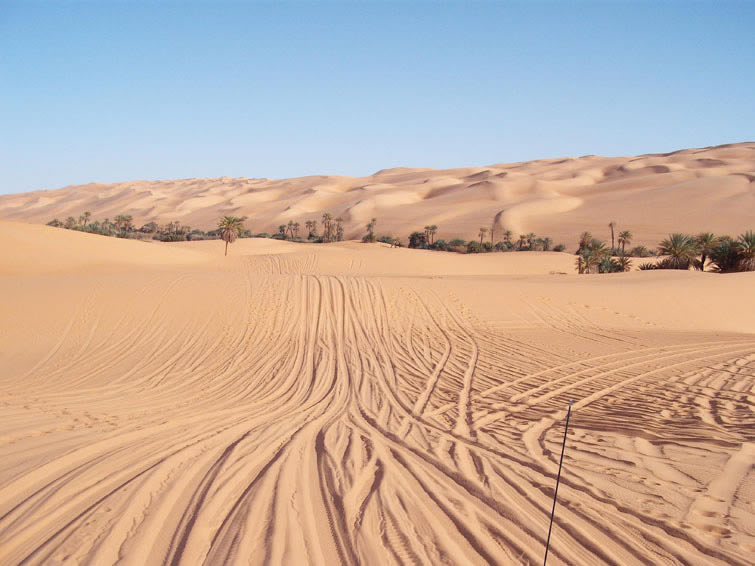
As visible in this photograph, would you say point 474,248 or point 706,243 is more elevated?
point 706,243

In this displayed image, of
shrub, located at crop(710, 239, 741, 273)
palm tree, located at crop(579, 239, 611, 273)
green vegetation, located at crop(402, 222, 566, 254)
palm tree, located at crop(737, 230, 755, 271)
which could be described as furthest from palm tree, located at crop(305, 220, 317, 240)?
palm tree, located at crop(737, 230, 755, 271)

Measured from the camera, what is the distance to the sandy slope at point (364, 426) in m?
3.89

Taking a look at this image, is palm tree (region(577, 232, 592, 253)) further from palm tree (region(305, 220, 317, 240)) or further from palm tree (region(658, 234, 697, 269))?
palm tree (region(305, 220, 317, 240))

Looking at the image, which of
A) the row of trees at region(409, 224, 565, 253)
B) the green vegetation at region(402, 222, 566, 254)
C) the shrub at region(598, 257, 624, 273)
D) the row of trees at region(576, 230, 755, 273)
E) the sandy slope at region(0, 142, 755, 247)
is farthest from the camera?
the sandy slope at region(0, 142, 755, 247)

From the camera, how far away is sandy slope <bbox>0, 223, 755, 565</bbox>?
153 inches

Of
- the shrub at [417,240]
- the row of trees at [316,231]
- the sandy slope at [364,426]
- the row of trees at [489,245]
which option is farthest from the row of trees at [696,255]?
the row of trees at [316,231]

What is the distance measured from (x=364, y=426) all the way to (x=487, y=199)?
100953 mm

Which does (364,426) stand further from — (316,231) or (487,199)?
(487,199)

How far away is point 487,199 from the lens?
105 meters

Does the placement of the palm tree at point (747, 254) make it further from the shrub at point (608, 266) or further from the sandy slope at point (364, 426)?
the sandy slope at point (364, 426)

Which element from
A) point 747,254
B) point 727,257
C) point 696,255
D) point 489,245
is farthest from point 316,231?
point 747,254

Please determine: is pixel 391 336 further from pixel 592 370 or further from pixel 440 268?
pixel 440 268

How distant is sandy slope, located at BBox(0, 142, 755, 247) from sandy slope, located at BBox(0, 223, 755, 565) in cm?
5936

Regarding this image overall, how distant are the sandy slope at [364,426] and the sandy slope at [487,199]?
5936 cm
